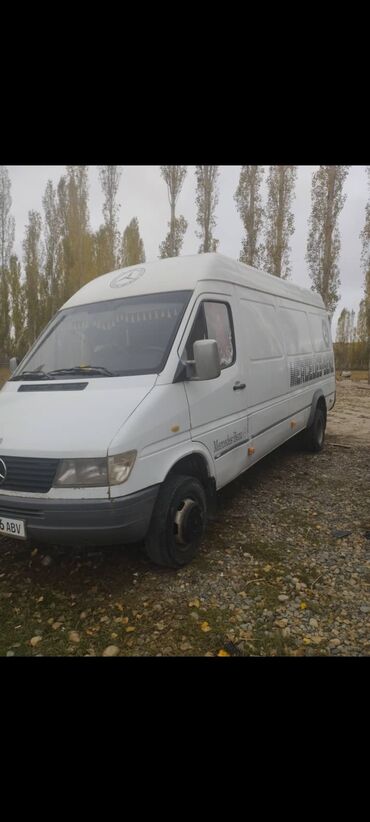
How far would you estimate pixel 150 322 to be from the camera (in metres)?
3.62

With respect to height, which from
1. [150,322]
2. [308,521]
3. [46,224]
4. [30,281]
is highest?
[46,224]

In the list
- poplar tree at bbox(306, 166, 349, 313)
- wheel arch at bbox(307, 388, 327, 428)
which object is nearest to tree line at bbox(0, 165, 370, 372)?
poplar tree at bbox(306, 166, 349, 313)

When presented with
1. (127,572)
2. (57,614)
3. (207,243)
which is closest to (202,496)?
(127,572)

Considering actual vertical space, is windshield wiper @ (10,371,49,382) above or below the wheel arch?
above

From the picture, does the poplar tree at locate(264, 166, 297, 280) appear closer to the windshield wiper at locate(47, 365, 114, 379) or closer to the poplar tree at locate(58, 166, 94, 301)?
the poplar tree at locate(58, 166, 94, 301)

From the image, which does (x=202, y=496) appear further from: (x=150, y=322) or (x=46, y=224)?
(x=46, y=224)

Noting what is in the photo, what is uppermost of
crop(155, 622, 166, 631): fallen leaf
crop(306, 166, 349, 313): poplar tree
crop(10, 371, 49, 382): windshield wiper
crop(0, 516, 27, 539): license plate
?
crop(306, 166, 349, 313): poplar tree

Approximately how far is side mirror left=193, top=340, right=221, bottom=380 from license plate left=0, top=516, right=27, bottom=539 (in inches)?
64.2

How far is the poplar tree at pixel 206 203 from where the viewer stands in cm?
2330

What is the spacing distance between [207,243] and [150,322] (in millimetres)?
22285

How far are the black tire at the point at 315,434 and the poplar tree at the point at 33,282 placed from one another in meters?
23.1

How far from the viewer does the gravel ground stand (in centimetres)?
263

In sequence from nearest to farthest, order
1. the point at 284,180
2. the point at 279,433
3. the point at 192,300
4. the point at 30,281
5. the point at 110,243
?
1. the point at 192,300
2. the point at 279,433
3. the point at 284,180
4. the point at 110,243
5. the point at 30,281

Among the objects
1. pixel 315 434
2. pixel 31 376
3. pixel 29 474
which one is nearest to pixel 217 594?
pixel 29 474
